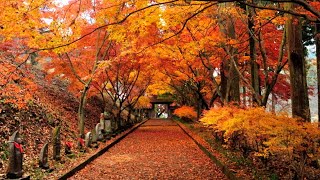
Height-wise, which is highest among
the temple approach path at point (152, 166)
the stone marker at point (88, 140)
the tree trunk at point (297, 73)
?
the tree trunk at point (297, 73)

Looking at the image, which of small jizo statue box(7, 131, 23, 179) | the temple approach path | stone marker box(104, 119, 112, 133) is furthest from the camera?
stone marker box(104, 119, 112, 133)

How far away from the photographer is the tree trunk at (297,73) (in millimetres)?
8805

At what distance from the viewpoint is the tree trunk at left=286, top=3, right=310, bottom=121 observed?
8.80 m

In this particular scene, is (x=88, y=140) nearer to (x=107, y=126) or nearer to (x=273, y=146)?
(x=107, y=126)

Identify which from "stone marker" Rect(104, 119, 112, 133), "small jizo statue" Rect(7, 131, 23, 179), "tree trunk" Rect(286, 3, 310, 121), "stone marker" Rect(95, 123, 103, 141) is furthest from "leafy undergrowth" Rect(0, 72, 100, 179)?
"tree trunk" Rect(286, 3, 310, 121)

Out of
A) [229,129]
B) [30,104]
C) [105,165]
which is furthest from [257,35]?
[30,104]

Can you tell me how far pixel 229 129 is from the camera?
8.80m

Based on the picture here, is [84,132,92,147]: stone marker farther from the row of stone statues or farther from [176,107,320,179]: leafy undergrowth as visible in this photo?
[176,107,320,179]: leafy undergrowth

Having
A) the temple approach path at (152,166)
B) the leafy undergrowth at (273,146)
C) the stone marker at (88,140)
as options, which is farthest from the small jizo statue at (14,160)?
the stone marker at (88,140)

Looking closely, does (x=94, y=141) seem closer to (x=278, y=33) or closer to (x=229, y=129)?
(x=229, y=129)

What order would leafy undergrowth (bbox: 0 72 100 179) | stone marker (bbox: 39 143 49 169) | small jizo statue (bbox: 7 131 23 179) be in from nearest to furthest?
small jizo statue (bbox: 7 131 23 179)
stone marker (bbox: 39 143 49 169)
leafy undergrowth (bbox: 0 72 100 179)

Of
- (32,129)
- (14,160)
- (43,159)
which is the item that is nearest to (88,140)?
(32,129)

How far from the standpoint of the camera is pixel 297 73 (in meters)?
8.91

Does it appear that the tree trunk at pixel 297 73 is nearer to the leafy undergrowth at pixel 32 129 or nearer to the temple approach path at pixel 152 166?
the temple approach path at pixel 152 166
